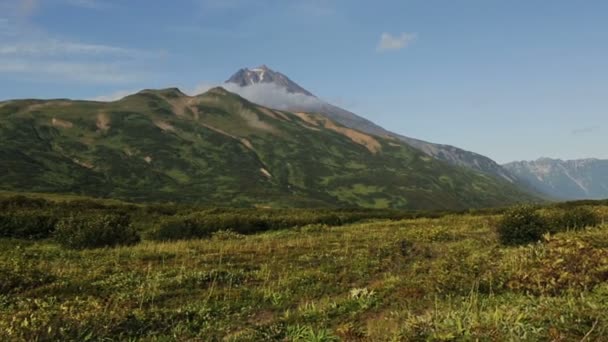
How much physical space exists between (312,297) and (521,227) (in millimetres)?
16908

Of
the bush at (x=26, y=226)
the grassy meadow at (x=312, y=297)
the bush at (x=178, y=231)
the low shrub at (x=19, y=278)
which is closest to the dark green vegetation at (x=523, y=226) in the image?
the grassy meadow at (x=312, y=297)

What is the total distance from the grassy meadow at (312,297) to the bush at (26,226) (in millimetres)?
14664

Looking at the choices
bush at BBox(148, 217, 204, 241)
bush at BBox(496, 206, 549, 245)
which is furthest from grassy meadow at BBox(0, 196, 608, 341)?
bush at BBox(148, 217, 204, 241)

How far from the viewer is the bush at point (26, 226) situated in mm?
37375

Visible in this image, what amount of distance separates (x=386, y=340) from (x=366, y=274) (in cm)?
1143

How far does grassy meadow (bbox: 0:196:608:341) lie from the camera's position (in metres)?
9.09

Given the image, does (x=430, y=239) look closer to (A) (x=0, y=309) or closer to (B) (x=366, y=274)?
(B) (x=366, y=274)

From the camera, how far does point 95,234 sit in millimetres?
30297

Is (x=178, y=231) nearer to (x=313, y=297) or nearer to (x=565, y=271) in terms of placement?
(x=313, y=297)

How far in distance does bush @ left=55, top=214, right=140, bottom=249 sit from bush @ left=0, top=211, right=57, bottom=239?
20.7 ft

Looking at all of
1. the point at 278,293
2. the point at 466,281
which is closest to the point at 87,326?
the point at 278,293

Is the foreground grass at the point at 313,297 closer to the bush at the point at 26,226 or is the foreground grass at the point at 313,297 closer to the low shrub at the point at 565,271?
the low shrub at the point at 565,271

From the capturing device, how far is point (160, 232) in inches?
1455

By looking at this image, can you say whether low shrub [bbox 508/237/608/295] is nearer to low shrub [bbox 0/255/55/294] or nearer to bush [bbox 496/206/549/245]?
bush [bbox 496/206/549/245]
